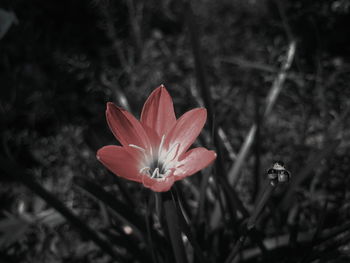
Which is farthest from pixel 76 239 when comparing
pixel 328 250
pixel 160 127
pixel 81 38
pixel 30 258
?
pixel 81 38

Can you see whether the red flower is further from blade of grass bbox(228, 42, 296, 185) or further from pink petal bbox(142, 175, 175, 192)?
blade of grass bbox(228, 42, 296, 185)

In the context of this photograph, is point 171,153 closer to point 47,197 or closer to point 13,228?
point 47,197

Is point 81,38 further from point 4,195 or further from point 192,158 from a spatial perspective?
point 192,158

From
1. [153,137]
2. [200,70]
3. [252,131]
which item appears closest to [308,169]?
[252,131]

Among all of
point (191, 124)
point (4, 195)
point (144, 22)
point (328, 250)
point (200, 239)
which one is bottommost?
point (328, 250)

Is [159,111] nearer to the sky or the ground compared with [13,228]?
nearer to the sky
